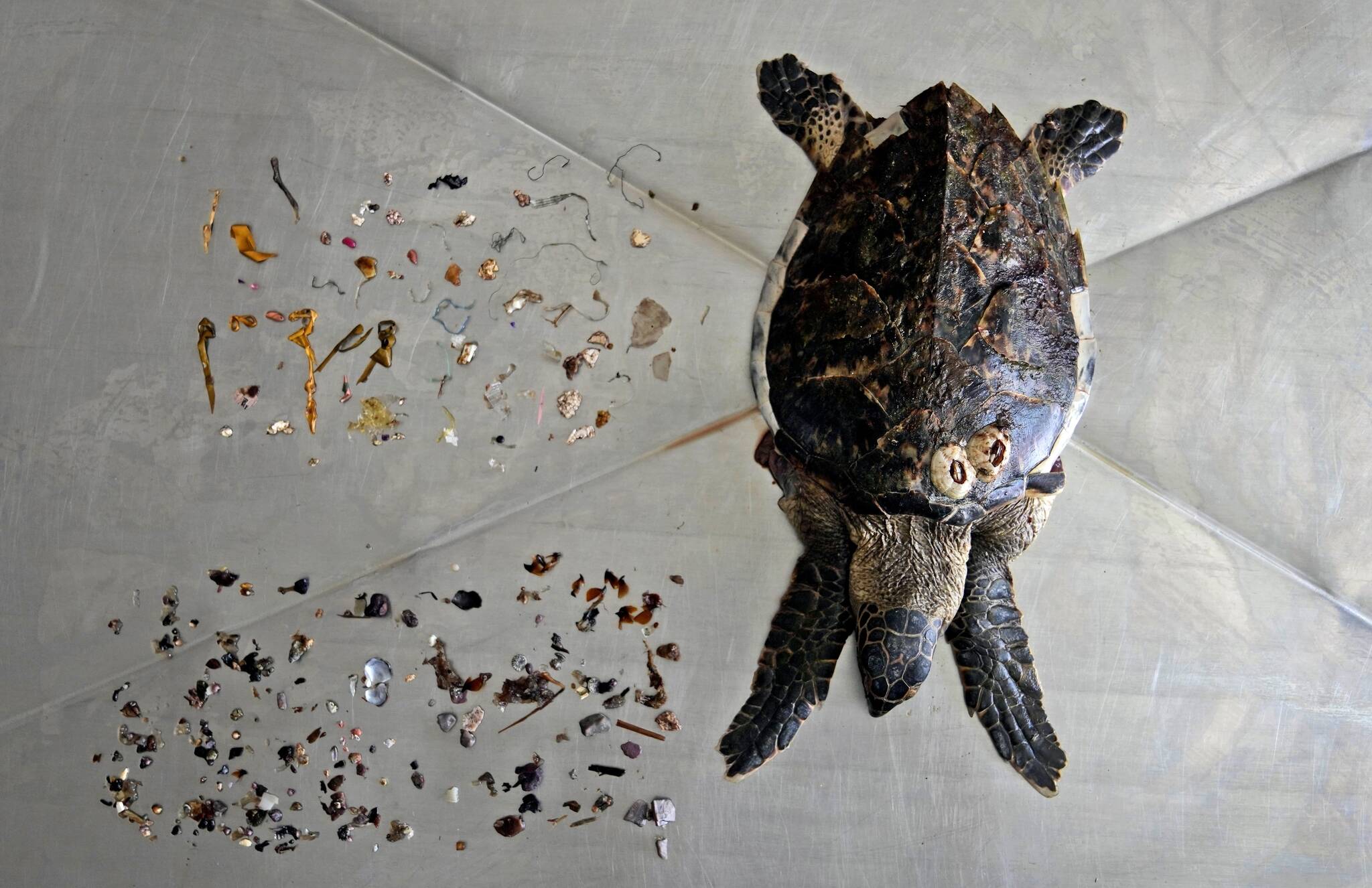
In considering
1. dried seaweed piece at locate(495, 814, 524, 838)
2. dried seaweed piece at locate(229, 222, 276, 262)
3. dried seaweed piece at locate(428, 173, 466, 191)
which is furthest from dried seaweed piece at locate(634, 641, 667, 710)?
dried seaweed piece at locate(229, 222, 276, 262)

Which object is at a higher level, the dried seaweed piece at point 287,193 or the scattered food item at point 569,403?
the dried seaweed piece at point 287,193

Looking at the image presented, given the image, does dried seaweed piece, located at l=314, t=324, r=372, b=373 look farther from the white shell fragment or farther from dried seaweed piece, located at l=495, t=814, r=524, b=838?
the white shell fragment

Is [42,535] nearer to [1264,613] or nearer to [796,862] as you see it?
[796,862]

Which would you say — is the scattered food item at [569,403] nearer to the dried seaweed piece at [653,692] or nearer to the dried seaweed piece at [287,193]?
the dried seaweed piece at [653,692]

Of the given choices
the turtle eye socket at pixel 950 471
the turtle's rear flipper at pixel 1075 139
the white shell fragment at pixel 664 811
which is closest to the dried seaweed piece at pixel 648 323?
the turtle eye socket at pixel 950 471

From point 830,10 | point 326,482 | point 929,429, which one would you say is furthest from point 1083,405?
point 326,482
